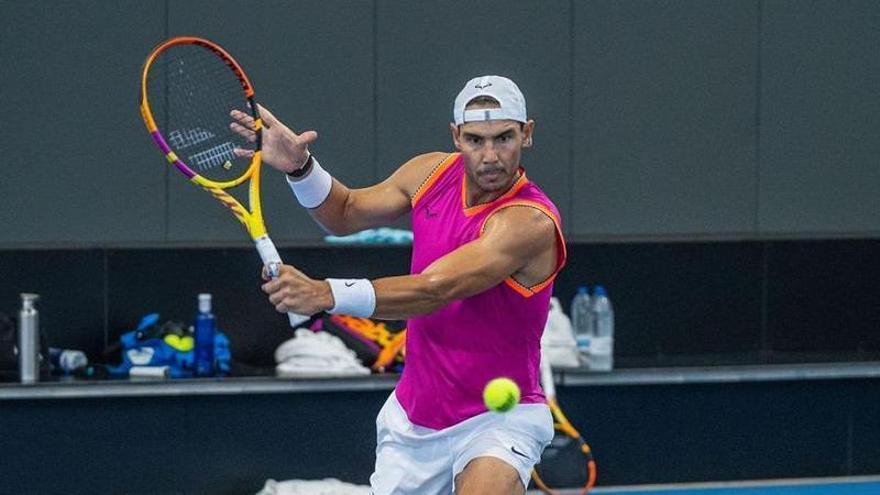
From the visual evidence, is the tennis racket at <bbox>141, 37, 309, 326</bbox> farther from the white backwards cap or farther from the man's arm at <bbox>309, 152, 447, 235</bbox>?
the white backwards cap

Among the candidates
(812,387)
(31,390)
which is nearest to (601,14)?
(812,387)

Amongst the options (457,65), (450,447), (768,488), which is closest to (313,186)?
(450,447)

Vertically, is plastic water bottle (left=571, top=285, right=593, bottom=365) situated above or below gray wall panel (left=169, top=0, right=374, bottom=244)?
below

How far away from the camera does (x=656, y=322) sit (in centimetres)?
952

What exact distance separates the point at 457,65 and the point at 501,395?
4.68 m

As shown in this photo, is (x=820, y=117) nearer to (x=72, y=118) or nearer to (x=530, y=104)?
(x=530, y=104)

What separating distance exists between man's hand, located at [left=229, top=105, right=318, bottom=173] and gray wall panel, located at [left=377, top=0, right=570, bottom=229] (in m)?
3.74

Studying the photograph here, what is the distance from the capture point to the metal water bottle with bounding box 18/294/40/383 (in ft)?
26.8

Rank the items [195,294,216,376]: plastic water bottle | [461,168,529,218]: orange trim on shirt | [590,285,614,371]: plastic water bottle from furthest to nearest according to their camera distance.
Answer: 1. [590,285,614,371]: plastic water bottle
2. [195,294,216,376]: plastic water bottle
3. [461,168,529,218]: orange trim on shirt

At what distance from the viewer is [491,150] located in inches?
210

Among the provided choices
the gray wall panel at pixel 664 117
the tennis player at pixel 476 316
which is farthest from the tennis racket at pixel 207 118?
the gray wall panel at pixel 664 117

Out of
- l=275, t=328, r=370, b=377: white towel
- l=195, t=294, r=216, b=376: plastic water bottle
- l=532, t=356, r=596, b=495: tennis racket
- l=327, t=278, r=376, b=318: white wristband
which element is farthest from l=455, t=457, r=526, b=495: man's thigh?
l=195, t=294, r=216, b=376: plastic water bottle

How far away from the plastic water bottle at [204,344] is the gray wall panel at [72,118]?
33.9 inches

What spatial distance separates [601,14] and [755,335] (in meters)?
2.01
